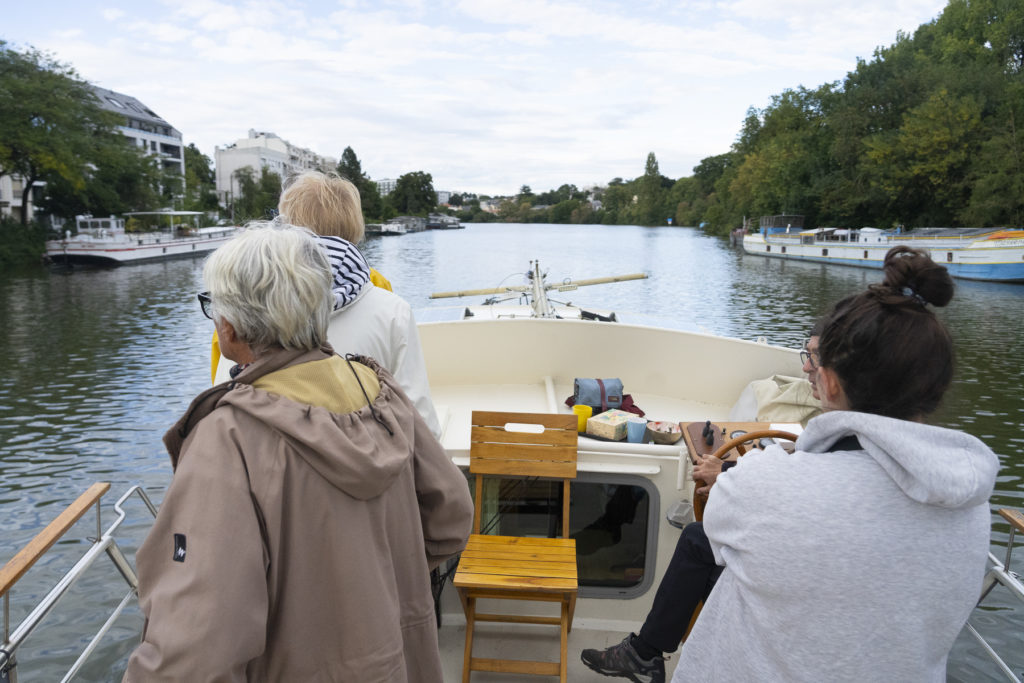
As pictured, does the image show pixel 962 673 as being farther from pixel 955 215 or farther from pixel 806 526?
pixel 955 215

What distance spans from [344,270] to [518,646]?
6.61ft

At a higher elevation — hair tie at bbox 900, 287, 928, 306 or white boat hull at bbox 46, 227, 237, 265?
hair tie at bbox 900, 287, 928, 306

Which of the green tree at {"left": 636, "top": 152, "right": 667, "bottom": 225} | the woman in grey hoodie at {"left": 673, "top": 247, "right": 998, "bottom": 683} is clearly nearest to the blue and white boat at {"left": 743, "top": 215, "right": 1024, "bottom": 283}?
the woman in grey hoodie at {"left": 673, "top": 247, "right": 998, "bottom": 683}

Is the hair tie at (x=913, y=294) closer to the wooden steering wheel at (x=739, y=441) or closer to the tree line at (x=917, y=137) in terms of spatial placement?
the wooden steering wheel at (x=739, y=441)

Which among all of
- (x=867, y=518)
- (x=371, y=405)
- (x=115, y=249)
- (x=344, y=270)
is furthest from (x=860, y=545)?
(x=115, y=249)

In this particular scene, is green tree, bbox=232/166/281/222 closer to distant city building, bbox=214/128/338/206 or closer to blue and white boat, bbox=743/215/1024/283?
distant city building, bbox=214/128/338/206

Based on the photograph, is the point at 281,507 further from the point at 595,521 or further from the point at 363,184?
the point at 363,184

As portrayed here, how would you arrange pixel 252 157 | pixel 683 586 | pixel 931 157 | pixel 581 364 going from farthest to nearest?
pixel 252 157, pixel 931 157, pixel 581 364, pixel 683 586

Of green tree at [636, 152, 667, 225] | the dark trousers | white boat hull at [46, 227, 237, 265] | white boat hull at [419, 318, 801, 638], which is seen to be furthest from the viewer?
green tree at [636, 152, 667, 225]

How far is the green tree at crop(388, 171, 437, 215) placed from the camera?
395 feet

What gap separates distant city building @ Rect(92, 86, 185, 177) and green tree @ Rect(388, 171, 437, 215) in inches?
1998

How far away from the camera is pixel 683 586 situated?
6.79 feet

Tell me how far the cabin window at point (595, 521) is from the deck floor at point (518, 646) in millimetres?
194

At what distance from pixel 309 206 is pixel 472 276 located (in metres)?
30.6
